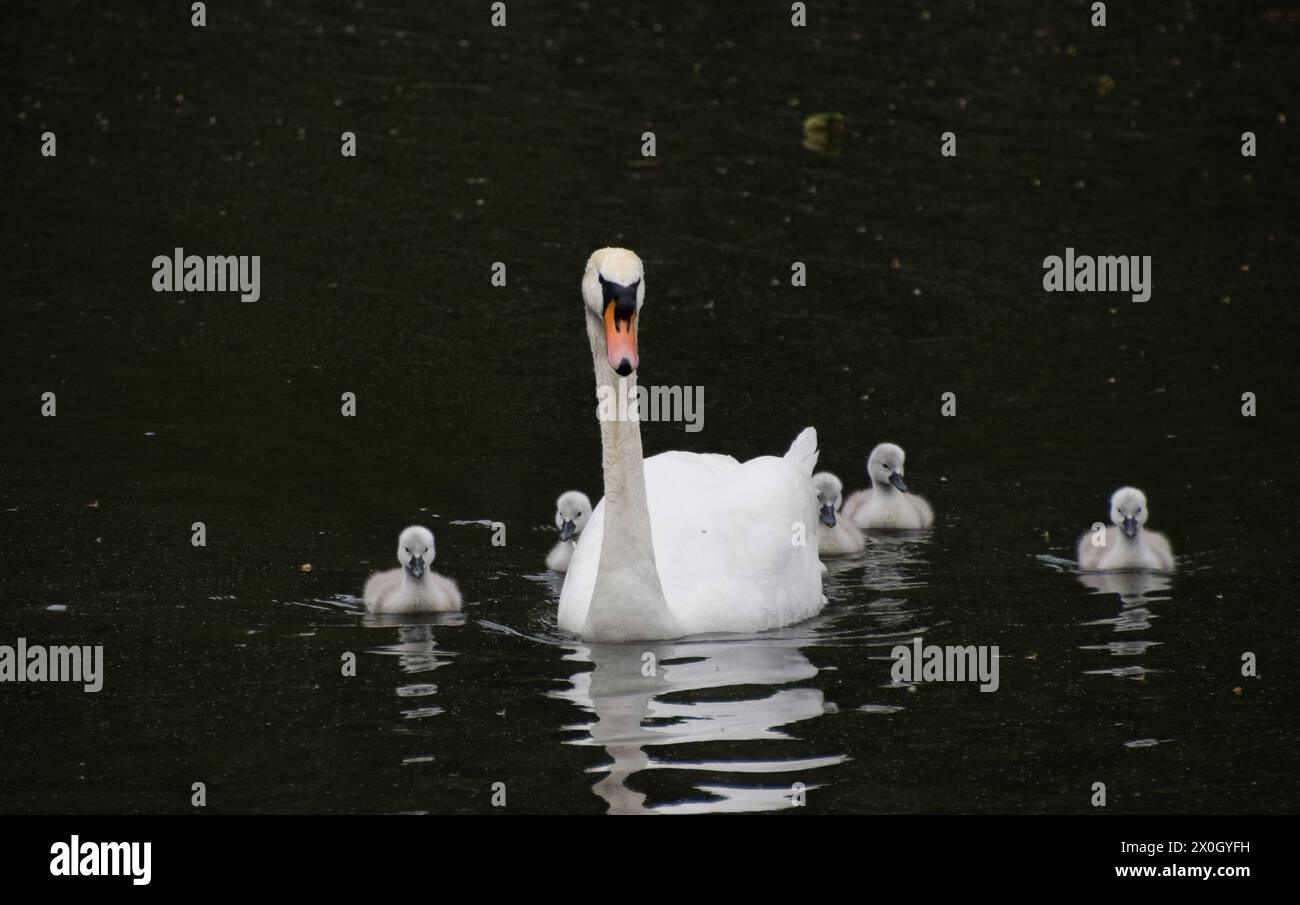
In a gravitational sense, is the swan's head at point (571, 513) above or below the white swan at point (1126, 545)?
above

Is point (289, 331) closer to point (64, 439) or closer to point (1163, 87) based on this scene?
point (64, 439)

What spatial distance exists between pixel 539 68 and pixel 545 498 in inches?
535

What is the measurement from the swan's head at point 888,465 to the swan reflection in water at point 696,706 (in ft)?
7.25

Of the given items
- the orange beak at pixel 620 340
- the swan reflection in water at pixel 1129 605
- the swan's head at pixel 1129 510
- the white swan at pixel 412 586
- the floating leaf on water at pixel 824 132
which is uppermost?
the floating leaf on water at pixel 824 132

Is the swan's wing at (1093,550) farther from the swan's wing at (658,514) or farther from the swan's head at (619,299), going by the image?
the swan's head at (619,299)

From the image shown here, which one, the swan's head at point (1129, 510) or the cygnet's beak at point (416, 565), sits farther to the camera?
the swan's head at point (1129, 510)

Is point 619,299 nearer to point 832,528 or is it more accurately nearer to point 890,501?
point 832,528

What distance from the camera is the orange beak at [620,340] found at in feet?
35.7

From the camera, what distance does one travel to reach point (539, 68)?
26.9 meters

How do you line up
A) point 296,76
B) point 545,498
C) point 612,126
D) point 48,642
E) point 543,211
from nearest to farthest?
point 48,642 < point 545,498 < point 543,211 < point 612,126 < point 296,76

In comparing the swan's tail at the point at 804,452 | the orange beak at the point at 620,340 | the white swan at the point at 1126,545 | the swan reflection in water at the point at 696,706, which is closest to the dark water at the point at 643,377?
the swan reflection in water at the point at 696,706

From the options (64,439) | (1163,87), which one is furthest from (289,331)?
(1163,87)

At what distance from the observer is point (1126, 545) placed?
13094mm

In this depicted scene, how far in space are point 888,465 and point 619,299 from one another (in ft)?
12.3
